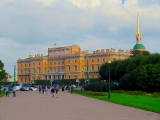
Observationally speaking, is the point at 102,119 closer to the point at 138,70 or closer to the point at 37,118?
the point at 37,118

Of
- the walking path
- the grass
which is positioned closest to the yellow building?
the grass

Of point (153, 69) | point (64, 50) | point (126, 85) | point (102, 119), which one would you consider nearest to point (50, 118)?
point (102, 119)

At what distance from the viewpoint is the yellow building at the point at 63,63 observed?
139 m

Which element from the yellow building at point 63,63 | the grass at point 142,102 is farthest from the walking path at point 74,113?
the yellow building at point 63,63

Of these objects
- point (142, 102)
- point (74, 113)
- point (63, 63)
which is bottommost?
point (74, 113)

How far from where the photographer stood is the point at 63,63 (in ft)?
500

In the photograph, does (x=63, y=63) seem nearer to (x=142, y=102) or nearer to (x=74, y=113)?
(x=142, y=102)

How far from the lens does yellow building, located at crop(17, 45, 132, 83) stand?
139 m

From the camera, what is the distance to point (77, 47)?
152m


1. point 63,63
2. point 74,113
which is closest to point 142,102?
point 74,113

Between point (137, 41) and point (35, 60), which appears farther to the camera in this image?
point (35, 60)

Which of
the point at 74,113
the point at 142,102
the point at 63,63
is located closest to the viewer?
the point at 74,113

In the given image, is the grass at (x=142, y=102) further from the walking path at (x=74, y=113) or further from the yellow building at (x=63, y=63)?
the yellow building at (x=63, y=63)

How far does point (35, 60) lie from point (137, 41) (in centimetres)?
4609
